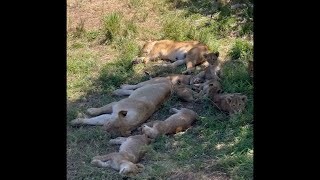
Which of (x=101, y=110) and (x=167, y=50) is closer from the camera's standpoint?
(x=101, y=110)

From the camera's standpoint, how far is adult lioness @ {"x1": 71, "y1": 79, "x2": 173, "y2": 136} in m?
4.56

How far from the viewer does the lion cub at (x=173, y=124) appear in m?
4.45

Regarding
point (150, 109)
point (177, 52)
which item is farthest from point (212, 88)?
point (177, 52)

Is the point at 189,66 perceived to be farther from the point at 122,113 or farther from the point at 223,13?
the point at 122,113

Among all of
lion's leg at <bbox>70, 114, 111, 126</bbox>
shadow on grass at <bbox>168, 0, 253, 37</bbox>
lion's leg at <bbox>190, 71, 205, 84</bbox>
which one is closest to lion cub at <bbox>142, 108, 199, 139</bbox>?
lion's leg at <bbox>70, 114, 111, 126</bbox>

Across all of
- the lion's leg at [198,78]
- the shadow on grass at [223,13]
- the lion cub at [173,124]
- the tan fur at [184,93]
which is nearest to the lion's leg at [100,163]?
the lion cub at [173,124]

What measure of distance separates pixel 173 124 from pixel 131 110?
36 cm

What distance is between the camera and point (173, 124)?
180 inches

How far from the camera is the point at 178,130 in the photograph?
4.62 m
